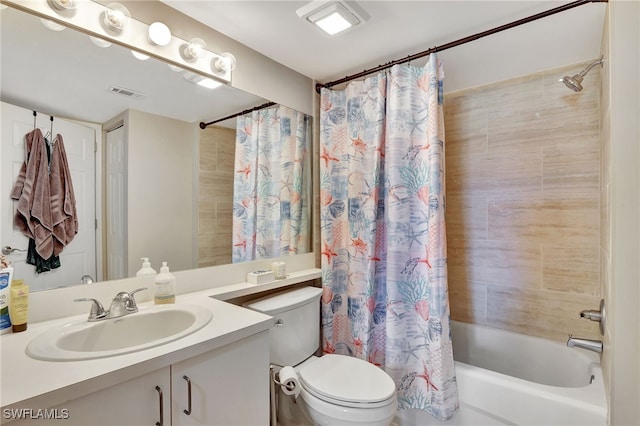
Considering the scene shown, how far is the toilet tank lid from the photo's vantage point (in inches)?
64.9

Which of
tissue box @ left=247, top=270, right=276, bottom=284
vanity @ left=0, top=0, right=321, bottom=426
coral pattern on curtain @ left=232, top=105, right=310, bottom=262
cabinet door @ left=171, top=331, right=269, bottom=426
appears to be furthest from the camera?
coral pattern on curtain @ left=232, top=105, right=310, bottom=262

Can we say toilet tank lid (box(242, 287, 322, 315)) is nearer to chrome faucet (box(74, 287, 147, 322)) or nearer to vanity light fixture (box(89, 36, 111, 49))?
chrome faucet (box(74, 287, 147, 322))

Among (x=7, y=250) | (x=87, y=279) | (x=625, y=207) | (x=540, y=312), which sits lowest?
(x=540, y=312)

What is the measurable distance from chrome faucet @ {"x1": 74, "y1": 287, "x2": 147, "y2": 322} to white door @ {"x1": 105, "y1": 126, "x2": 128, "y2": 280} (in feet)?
0.50

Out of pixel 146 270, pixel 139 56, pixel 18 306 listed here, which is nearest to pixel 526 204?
pixel 146 270

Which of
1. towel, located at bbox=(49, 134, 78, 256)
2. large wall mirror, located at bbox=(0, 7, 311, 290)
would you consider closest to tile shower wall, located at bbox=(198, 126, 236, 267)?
large wall mirror, located at bbox=(0, 7, 311, 290)

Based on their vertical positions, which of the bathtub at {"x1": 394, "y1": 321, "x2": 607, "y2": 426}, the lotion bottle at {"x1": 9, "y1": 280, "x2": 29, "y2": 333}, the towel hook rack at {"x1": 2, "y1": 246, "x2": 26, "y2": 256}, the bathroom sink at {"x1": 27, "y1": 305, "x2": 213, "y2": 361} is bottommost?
the bathtub at {"x1": 394, "y1": 321, "x2": 607, "y2": 426}

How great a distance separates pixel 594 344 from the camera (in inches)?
54.0

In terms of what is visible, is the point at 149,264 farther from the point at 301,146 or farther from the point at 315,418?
the point at 301,146

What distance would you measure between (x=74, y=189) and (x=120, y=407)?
33.8 inches

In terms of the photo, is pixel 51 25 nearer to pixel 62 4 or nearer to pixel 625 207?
pixel 62 4

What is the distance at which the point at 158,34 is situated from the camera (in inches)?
56.9

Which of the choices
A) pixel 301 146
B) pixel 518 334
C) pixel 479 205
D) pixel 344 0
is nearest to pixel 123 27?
pixel 344 0

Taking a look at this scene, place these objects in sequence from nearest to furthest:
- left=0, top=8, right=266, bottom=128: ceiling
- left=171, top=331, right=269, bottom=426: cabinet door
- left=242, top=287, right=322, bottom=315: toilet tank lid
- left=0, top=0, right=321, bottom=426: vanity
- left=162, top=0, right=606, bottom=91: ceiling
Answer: left=0, top=0, right=321, bottom=426: vanity → left=171, top=331, right=269, bottom=426: cabinet door → left=0, top=8, right=266, bottom=128: ceiling → left=162, top=0, right=606, bottom=91: ceiling → left=242, top=287, right=322, bottom=315: toilet tank lid
